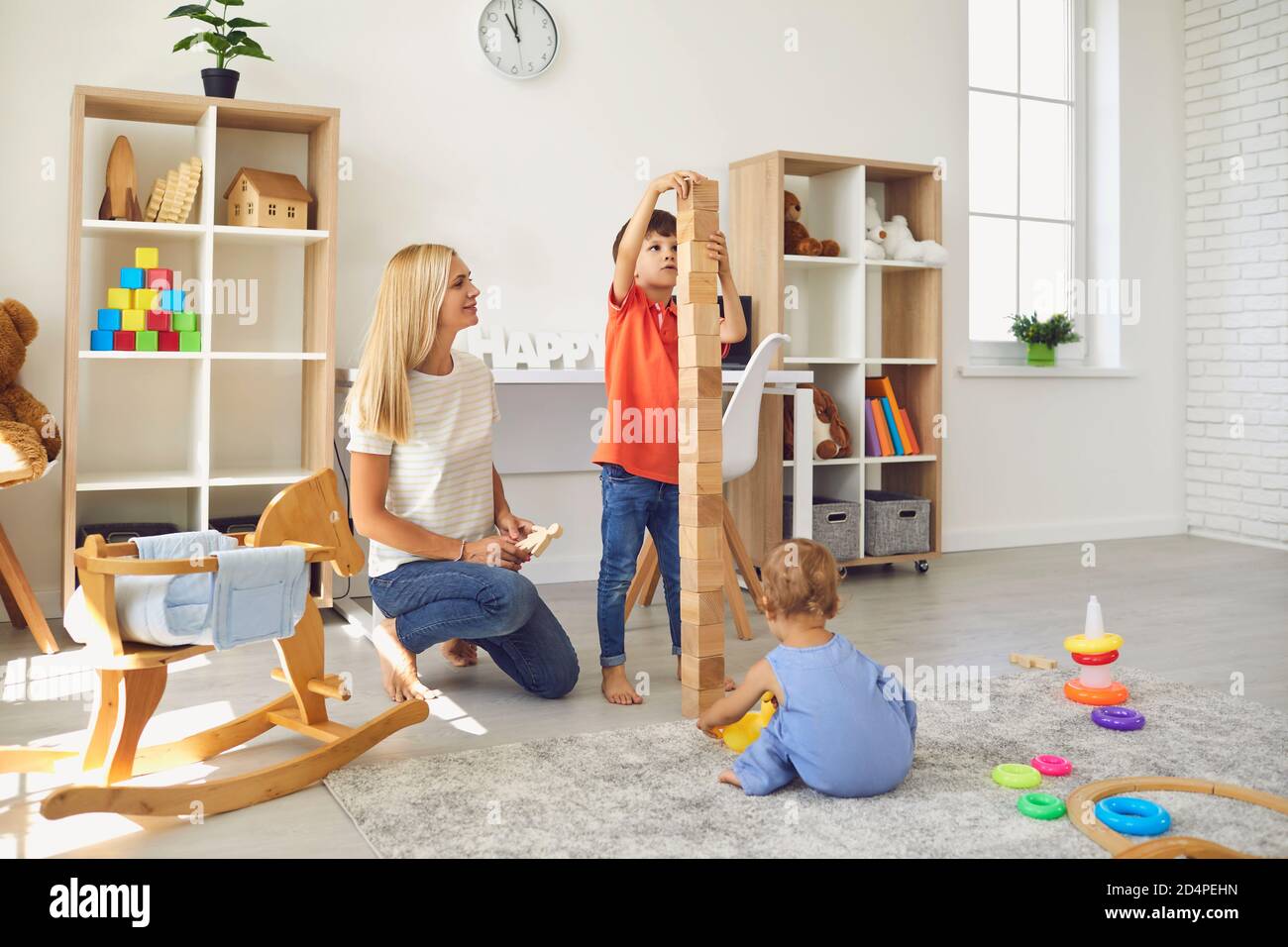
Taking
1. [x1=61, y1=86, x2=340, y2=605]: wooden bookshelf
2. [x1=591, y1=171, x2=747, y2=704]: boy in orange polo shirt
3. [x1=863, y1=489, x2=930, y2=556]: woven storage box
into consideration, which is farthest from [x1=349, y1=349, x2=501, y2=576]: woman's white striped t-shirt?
[x1=863, y1=489, x2=930, y2=556]: woven storage box

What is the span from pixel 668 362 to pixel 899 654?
91 cm

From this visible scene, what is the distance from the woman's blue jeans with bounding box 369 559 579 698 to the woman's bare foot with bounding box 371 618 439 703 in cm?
2

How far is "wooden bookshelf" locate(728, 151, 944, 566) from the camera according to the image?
12.6 feet

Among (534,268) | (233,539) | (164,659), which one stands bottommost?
(164,659)

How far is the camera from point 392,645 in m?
2.41

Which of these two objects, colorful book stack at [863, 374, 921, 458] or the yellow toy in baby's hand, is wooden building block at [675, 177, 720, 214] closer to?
the yellow toy in baby's hand

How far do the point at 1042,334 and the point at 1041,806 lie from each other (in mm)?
3386

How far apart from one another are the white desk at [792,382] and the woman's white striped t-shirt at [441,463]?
79 cm

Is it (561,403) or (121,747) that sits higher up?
(561,403)
